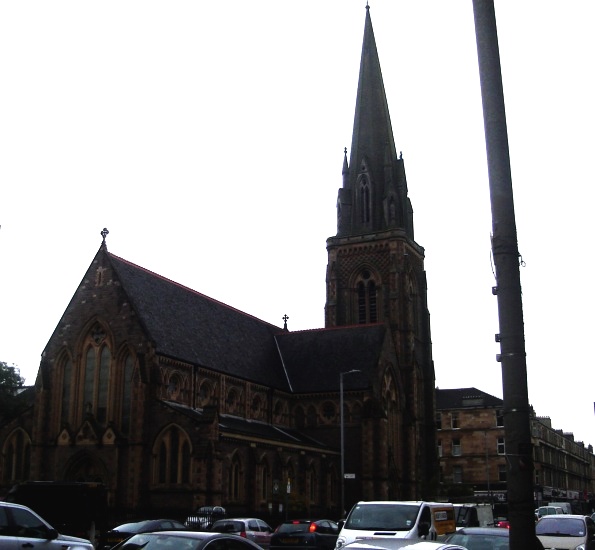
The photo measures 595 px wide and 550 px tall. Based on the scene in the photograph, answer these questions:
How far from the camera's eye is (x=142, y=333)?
4572 cm

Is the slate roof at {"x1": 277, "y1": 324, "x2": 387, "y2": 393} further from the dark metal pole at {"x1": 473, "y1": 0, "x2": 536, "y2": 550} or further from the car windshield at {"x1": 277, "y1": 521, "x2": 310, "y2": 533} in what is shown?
the dark metal pole at {"x1": 473, "y1": 0, "x2": 536, "y2": 550}

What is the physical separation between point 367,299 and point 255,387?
54.8 ft

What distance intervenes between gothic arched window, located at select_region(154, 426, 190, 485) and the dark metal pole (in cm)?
3692

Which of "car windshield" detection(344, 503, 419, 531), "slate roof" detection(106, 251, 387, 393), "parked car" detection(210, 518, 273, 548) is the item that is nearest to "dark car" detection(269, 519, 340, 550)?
"parked car" detection(210, 518, 273, 548)

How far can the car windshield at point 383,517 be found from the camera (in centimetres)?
1905

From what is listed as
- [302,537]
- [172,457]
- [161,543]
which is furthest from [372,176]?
[161,543]

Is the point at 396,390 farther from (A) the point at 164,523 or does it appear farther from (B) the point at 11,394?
(A) the point at 164,523

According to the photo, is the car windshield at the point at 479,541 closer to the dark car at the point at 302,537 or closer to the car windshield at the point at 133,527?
the dark car at the point at 302,537

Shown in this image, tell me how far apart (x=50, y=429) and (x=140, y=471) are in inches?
267

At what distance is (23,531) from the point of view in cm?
1503

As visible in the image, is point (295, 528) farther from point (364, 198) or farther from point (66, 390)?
point (364, 198)

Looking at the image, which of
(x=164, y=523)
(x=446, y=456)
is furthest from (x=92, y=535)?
(x=446, y=456)

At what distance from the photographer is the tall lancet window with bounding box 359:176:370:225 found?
238ft

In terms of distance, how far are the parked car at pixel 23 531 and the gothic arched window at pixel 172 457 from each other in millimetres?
27943
